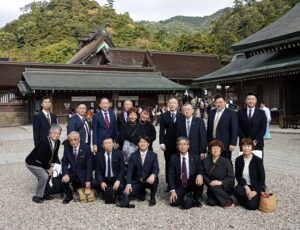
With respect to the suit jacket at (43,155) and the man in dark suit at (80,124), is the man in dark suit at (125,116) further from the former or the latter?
the suit jacket at (43,155)

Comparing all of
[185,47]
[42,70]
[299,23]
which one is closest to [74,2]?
[185,47]

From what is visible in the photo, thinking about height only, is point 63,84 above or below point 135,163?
above

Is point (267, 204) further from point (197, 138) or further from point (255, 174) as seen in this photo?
point (197, 138)

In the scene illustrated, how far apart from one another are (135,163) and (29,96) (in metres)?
19.1

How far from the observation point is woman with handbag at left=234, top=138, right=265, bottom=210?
4461 mm

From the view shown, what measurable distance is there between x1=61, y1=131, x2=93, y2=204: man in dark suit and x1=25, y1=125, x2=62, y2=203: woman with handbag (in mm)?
209

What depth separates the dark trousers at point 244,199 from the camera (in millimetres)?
4398

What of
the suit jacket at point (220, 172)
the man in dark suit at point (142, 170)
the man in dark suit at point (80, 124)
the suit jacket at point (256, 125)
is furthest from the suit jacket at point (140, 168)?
the suit jacket at point (256, 125)

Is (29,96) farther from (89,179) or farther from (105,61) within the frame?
(89,179)

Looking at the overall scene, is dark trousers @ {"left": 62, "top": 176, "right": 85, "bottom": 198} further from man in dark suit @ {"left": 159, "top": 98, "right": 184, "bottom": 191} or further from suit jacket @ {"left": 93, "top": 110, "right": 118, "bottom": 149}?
man in dark suit @ {"left": 159, "top": 98, "right": 184, "bottom": 191}

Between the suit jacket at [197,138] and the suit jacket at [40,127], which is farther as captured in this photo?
the suit jacket at [40,127]

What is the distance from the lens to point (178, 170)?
4.83 m

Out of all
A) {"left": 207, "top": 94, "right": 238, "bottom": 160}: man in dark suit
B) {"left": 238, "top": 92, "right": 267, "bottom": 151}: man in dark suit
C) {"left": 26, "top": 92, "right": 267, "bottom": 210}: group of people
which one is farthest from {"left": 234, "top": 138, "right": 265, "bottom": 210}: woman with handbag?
{"left": 238, "top": 92, "right": 267, "bottom": 151}: man in dark suit

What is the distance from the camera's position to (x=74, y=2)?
5784 cm
